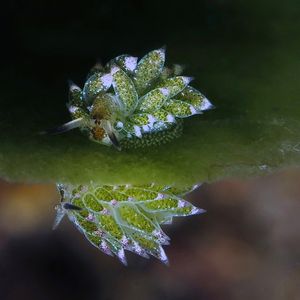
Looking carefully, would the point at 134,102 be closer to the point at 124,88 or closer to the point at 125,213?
the point at 124,88

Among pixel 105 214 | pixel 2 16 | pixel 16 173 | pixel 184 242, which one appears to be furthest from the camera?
pixel 2 16

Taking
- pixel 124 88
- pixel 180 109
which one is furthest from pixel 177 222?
pixel 124 88

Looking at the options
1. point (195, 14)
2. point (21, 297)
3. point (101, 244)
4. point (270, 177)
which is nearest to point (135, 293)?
point (101, 244)

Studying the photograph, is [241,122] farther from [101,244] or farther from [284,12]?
[284,12]

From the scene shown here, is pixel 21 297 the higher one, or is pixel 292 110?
pixel 292 110

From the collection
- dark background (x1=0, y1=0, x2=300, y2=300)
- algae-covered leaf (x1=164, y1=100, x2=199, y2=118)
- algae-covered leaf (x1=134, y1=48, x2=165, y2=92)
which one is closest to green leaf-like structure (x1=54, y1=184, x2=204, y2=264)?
dark background (x1=0, y1=0, x2=300, y2=300)

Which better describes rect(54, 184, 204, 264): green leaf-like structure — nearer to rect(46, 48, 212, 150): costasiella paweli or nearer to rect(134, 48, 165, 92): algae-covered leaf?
rect(46, 48, 212, 150): costasiella paweli
